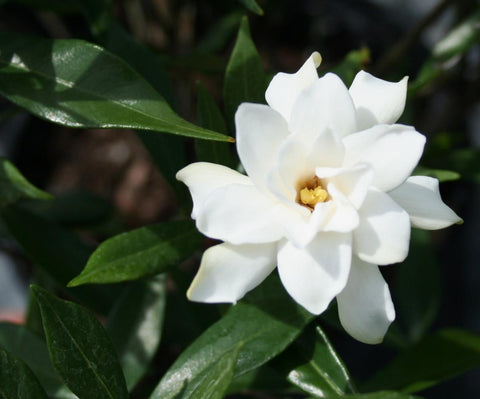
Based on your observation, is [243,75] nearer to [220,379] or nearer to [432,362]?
[220,379]

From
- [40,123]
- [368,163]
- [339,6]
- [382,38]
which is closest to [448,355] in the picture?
[368,163]

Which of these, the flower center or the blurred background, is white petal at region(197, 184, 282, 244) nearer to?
the flower center

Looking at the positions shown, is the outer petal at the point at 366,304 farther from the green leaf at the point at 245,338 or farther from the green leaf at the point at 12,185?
the green leaf at the point at 12,185

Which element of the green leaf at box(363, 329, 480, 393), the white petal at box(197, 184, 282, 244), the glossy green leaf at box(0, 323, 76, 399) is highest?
the white petal at box(197, 184, 282, 244)

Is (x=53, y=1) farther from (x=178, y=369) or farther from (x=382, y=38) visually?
(x=382, y=38)

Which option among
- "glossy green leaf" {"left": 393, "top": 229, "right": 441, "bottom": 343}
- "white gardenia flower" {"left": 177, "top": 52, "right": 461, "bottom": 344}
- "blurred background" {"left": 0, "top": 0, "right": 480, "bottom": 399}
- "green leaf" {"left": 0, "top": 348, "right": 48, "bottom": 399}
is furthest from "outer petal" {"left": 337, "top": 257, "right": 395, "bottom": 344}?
"glossy green leaf" {"left": 393, "top": 229, "right": 441, "bottom": 343}

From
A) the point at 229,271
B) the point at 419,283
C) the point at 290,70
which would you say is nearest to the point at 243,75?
the point at 229,271
